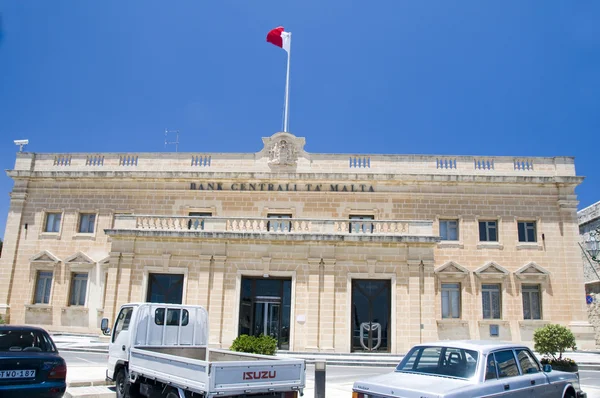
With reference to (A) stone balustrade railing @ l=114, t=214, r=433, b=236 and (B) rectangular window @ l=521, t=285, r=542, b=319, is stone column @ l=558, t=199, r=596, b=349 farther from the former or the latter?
(A) stone balustrade railing @ l=114, t=214, r=433, b=236

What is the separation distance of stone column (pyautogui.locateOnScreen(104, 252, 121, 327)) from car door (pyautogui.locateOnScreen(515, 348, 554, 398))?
16.9 meters

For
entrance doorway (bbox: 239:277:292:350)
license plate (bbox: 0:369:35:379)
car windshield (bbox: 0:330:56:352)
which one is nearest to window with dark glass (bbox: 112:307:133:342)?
car windshield (bbox: 0:330:56:352)

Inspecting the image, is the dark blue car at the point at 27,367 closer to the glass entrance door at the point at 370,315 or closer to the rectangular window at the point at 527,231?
the glass entrance door at the point at 370,315

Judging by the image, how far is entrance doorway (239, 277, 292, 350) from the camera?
20219 millimetres

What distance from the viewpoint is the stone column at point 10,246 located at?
24078 millimetres

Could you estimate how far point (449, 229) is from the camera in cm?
2384

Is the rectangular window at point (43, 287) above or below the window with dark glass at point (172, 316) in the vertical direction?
above

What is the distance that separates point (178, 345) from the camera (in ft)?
35.7

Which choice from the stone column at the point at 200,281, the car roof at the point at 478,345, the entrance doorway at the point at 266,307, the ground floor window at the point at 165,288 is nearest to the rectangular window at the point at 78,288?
the ground floor window at the point at 165,288

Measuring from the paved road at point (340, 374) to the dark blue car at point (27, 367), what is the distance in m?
5.52

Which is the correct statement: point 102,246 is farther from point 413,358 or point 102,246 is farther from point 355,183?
point 413,358

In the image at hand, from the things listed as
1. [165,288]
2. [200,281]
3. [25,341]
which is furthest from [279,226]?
[25,341]

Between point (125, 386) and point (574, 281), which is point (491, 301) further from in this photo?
point (125, 386)

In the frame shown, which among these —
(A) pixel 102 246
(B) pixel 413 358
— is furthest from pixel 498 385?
(A) pixel 102 246
